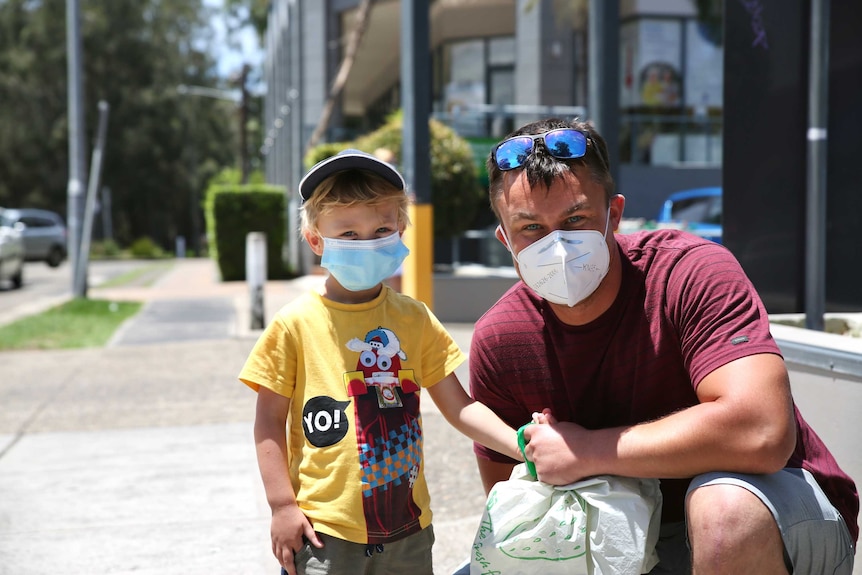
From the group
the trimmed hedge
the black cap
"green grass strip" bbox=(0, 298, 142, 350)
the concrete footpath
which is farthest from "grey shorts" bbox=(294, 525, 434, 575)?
the trimmed hedge

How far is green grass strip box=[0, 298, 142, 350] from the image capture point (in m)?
10.5

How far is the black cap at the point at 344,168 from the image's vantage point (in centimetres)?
237

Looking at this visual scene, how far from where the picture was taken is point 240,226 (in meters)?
21.7

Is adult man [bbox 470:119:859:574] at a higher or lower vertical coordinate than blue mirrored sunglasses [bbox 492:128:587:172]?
lower

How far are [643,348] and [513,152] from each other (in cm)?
57

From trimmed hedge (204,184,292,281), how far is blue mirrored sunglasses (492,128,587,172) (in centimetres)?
1944

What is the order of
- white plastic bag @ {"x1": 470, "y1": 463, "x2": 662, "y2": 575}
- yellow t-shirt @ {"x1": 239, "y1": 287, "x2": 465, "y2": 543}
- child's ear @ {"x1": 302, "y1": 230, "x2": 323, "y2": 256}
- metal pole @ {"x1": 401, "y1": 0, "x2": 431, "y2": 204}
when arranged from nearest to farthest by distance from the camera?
white plastic bag @ {"x1": 470, "y1": 463, "x2": 662, "y2": 575}
yellow t-shirt @ {"x1": 239, "y1": 287, "x2": 465, "y2": 543}
child's ear @ {"x1": 302, "y1": 230, "x2": 323, "y2": 256}
metal pole @ {"x1": 401, "y1": 0, "x2": 431, "y2": 204}

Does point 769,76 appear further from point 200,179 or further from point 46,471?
point 200,179

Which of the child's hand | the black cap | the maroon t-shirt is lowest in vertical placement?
the child's hand

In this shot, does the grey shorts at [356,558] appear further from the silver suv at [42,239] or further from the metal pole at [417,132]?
the silver suv at [42,239]

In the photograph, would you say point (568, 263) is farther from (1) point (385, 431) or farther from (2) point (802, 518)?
(2) point (802, 518)

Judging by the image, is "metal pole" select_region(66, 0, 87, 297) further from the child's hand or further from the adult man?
the adult man

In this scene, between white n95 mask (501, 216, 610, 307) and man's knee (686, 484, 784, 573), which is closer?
man's knee (686, 484, 784, 573)

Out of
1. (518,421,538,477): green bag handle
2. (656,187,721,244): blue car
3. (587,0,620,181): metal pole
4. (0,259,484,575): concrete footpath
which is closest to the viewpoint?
(518,421,538,477): green bag handle
